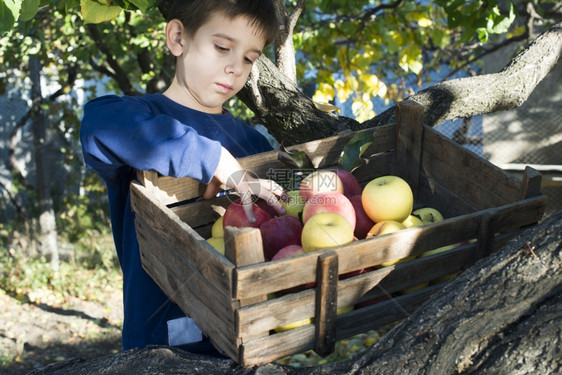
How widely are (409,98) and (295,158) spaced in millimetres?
746

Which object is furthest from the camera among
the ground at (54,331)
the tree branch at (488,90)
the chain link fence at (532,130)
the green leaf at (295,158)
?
the chain link fence at (532,130)

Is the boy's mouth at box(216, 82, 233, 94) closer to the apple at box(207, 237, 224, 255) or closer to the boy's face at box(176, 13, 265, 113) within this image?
the boy's face at box(176, 13, 265, 113)

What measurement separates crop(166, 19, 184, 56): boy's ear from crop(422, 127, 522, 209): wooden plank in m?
0.79

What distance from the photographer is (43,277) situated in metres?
6.16

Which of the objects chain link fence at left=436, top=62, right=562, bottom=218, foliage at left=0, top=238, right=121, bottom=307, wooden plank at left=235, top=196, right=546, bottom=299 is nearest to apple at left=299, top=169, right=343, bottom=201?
wooden plank at left=235, top=196, right=546, bottom=299

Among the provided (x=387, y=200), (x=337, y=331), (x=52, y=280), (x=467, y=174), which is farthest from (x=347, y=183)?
(x=52, y=280)

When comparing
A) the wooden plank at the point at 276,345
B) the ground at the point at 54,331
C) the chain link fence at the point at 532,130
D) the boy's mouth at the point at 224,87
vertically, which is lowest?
the ground at the point at 54,331

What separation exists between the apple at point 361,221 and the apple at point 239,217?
0.85ft

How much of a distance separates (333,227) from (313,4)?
3638 mm

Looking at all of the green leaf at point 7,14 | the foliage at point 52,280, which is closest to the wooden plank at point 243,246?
the green leaf at point 7,14

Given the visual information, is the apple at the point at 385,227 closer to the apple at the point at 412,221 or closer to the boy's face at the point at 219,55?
the apple at the point at 412,221

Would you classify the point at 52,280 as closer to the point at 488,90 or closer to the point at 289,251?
the point at 488,90

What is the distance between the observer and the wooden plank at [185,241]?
1.20m

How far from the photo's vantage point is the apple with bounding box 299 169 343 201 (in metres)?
1.69
